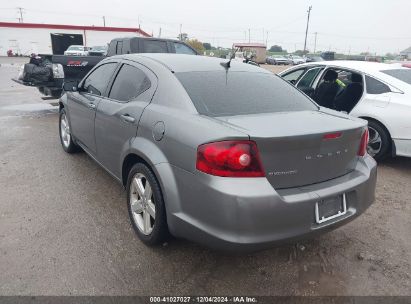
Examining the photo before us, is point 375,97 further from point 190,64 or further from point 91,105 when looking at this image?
point 91,105

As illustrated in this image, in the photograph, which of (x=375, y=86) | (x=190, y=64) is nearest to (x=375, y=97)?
(x=375, y=86)

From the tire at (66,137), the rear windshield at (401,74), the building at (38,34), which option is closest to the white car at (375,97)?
the rear windshield at (401,74)

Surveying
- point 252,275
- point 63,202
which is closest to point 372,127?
point 252,275

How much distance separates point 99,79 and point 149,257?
232 cm

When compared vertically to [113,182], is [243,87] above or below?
above

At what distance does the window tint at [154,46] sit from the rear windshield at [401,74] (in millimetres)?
6021

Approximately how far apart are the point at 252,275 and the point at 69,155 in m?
3.74

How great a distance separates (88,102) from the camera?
405 centimetres

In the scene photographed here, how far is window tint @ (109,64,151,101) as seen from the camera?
3.21m

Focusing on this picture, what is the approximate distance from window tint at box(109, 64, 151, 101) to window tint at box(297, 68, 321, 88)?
12.1 feet

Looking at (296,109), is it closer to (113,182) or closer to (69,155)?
(113,182)

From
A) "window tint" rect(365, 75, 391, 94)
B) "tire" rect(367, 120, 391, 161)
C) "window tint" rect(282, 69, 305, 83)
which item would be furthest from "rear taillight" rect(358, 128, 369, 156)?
"window tint" rect(282, 69, 305, 83)

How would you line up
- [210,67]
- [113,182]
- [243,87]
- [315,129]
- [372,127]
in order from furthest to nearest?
[372,127], [113,182], [210,67], [243,87], [315,129]

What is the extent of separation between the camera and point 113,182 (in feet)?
14.0
